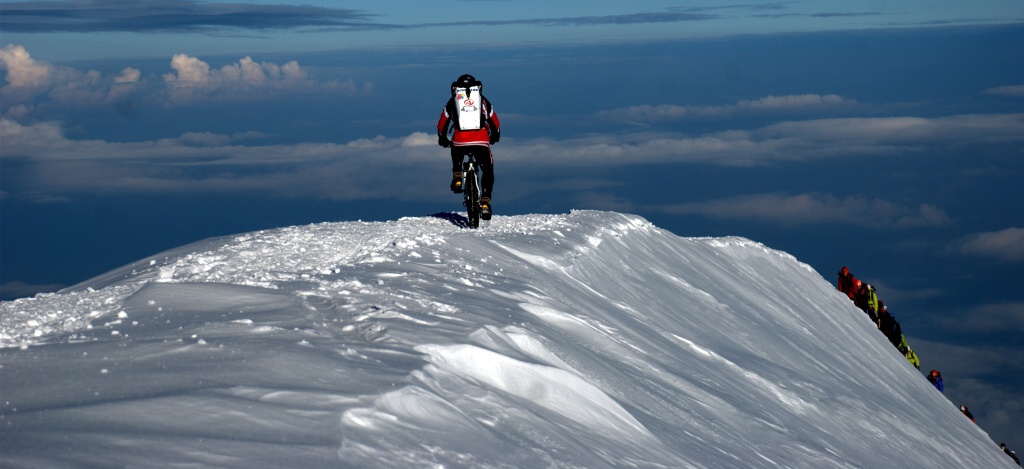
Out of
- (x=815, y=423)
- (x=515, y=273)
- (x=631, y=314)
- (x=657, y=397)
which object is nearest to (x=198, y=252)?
(x=515, y=273)

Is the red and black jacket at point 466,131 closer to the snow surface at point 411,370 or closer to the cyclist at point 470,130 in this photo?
the cyclist at point 470,130

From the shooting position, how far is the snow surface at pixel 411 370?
406 cm

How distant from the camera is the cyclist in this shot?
13305mm

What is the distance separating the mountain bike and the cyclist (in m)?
0.07

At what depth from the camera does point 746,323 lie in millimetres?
13750

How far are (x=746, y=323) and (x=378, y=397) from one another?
33.2ft

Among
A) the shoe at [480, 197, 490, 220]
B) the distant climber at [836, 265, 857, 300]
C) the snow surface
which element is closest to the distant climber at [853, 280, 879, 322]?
the distant climber at [836, 265, 857, 300]

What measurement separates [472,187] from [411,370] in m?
8.82

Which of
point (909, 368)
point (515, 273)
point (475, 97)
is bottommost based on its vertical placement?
point (909, 368)

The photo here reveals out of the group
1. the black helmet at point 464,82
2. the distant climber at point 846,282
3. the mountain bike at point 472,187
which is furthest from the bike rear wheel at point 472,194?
the distant climber at point 846,282

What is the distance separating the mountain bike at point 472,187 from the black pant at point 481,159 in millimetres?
70

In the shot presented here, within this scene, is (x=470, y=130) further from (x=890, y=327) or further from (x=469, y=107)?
(x=890, y=327)

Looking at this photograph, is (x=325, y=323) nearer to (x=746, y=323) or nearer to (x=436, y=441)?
(x=436, y=441)

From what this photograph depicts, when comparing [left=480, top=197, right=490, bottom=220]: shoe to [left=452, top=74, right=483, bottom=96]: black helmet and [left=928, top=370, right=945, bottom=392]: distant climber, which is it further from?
[left=928, top=370, right=945, bottom=392]: distant climber
